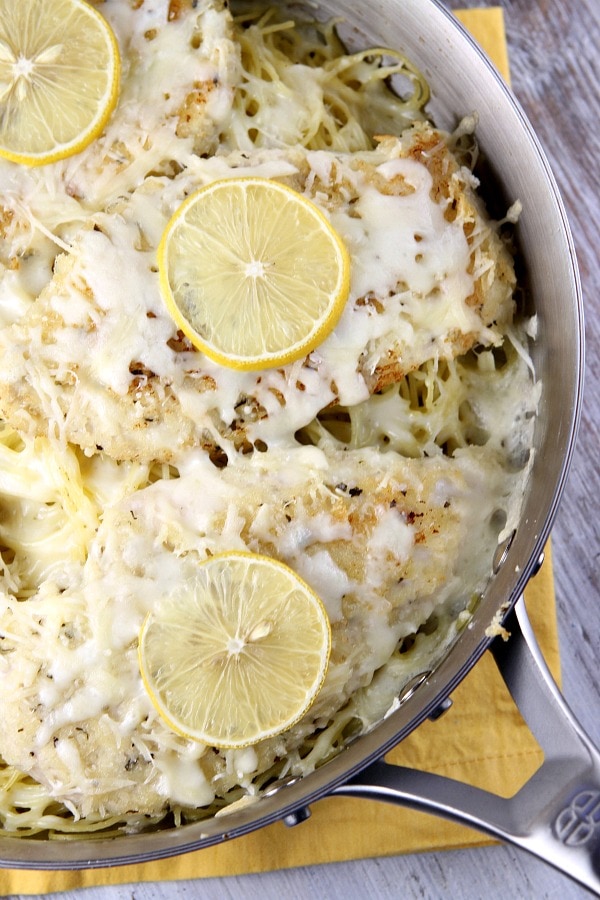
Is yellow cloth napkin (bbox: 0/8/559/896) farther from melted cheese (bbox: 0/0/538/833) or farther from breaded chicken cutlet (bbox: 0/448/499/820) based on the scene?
breaded chicken cutlet (bbox: 0/448/499/820)

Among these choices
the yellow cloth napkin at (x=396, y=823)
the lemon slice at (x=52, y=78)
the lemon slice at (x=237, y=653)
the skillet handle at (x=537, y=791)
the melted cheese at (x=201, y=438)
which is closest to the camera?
the skillet handle at (x=537, y=791)

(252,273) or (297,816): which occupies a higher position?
(252,273)

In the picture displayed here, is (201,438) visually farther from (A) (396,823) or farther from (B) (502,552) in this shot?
(A) (396,823)

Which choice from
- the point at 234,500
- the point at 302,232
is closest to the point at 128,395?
the point at 234,500

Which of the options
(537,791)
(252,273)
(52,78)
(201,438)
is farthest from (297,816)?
(52,78)

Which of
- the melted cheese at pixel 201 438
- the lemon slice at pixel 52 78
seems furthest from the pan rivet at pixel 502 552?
the lemon slice at pixel 52 78

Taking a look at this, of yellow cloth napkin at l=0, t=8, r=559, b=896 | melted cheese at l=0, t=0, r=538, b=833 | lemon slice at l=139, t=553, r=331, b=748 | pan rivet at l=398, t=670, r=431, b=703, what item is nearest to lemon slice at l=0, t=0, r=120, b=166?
melted cheese at l=0, t=0, r=538, b=833

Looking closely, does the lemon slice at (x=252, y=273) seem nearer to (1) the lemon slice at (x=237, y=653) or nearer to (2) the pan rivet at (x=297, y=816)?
(1) the lemon slice at (x=237, y=653)
